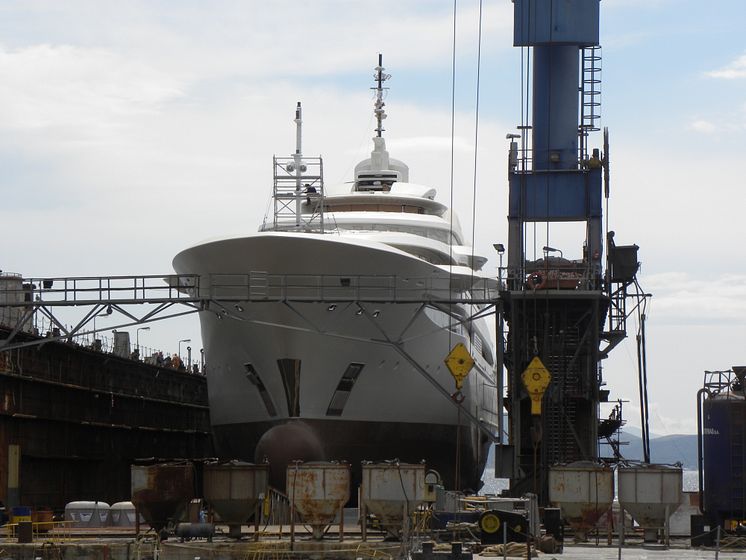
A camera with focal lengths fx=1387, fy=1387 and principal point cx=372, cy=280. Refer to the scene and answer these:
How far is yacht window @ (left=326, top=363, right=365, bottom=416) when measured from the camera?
37.5 meters

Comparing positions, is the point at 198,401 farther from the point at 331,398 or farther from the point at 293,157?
the point at 331,398

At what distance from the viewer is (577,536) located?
2962 cm

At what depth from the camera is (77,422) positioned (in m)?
46.6

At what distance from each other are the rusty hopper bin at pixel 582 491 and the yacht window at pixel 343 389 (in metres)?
9.51

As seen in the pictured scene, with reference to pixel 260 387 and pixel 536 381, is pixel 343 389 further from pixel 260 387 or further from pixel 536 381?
pixel 536 381

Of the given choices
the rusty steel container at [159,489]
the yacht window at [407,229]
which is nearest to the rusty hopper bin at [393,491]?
the rusty steel container at [159,489]

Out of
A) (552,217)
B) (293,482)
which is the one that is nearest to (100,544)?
(293,482)

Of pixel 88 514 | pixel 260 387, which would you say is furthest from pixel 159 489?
pixel 260 387

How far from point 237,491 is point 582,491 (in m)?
7.33

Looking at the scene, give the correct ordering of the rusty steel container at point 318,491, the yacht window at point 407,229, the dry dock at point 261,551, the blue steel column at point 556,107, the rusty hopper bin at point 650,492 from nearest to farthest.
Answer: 1. the dry dock at point 261,551
2. the rusty hopper bin at point 650,492
3. the rusty steel container at point 318,491
4. the blue steel column at point 556,107
5. the yacht window at point 407,229

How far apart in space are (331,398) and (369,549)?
39.4 feet

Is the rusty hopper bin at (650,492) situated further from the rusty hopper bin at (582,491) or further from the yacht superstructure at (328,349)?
the yacht superstructure at (328,349)

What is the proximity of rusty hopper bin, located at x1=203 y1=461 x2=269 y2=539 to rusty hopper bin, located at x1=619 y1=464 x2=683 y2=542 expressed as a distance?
7.67 metres

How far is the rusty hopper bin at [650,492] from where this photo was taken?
2823 centimetres
